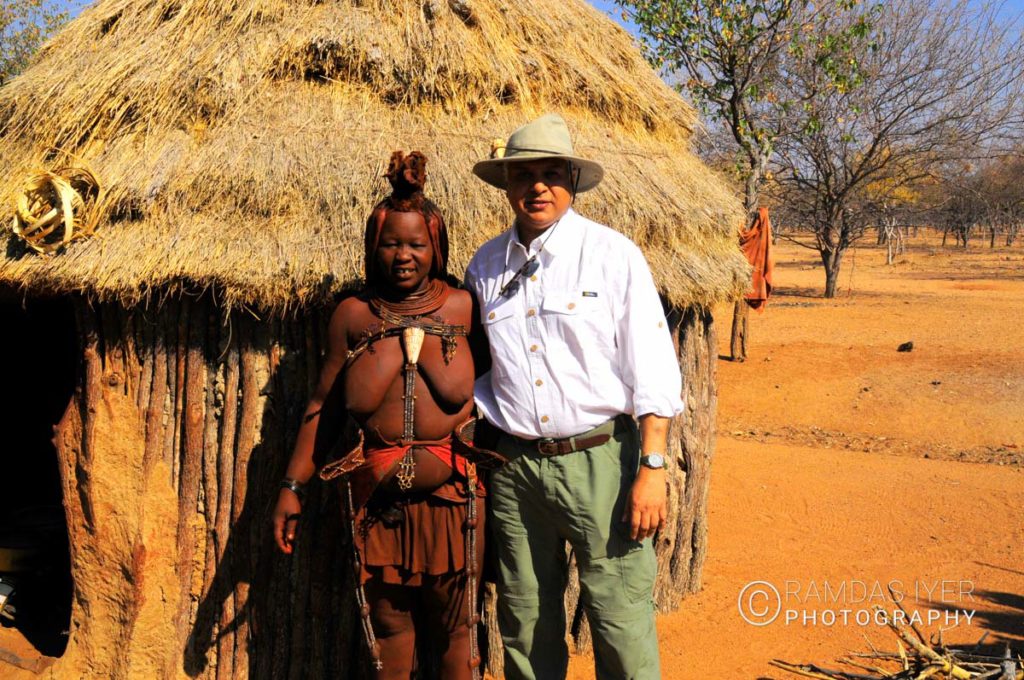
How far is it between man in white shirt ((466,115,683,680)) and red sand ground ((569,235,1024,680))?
1.49 meters

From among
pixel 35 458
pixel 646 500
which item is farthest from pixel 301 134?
pixel 35 458

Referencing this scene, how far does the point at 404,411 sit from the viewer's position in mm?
2777

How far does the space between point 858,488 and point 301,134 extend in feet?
16.8

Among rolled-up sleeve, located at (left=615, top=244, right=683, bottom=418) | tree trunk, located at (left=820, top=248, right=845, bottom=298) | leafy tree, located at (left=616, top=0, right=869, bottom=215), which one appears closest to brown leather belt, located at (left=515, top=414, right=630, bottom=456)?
rolled-up sleeve, located at (left=615, top=244, right=683, bottom=418)

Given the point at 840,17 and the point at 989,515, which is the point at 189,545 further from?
the point at 840,17

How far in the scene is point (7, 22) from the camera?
14.6 meters

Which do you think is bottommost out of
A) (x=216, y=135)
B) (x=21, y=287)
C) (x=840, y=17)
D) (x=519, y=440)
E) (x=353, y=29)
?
(x=519, y=440)

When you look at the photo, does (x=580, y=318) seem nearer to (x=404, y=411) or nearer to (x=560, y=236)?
(x=560, y=236)

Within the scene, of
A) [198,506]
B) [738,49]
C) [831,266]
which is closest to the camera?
[198,506]

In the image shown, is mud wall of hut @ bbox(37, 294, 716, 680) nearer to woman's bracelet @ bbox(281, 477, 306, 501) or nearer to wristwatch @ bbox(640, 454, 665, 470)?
woman's bracelet @ bbox(281, 477, 306, 501)

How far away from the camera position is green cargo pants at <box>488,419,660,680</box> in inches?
106

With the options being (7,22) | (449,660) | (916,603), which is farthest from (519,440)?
(7,22)

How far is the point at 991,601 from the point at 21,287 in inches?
204

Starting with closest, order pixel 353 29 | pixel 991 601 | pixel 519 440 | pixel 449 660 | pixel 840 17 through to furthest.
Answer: pixel 519 440 < pixel 449 660 < pixel 353 29 < pixel 991 601 < pixel 840 17
